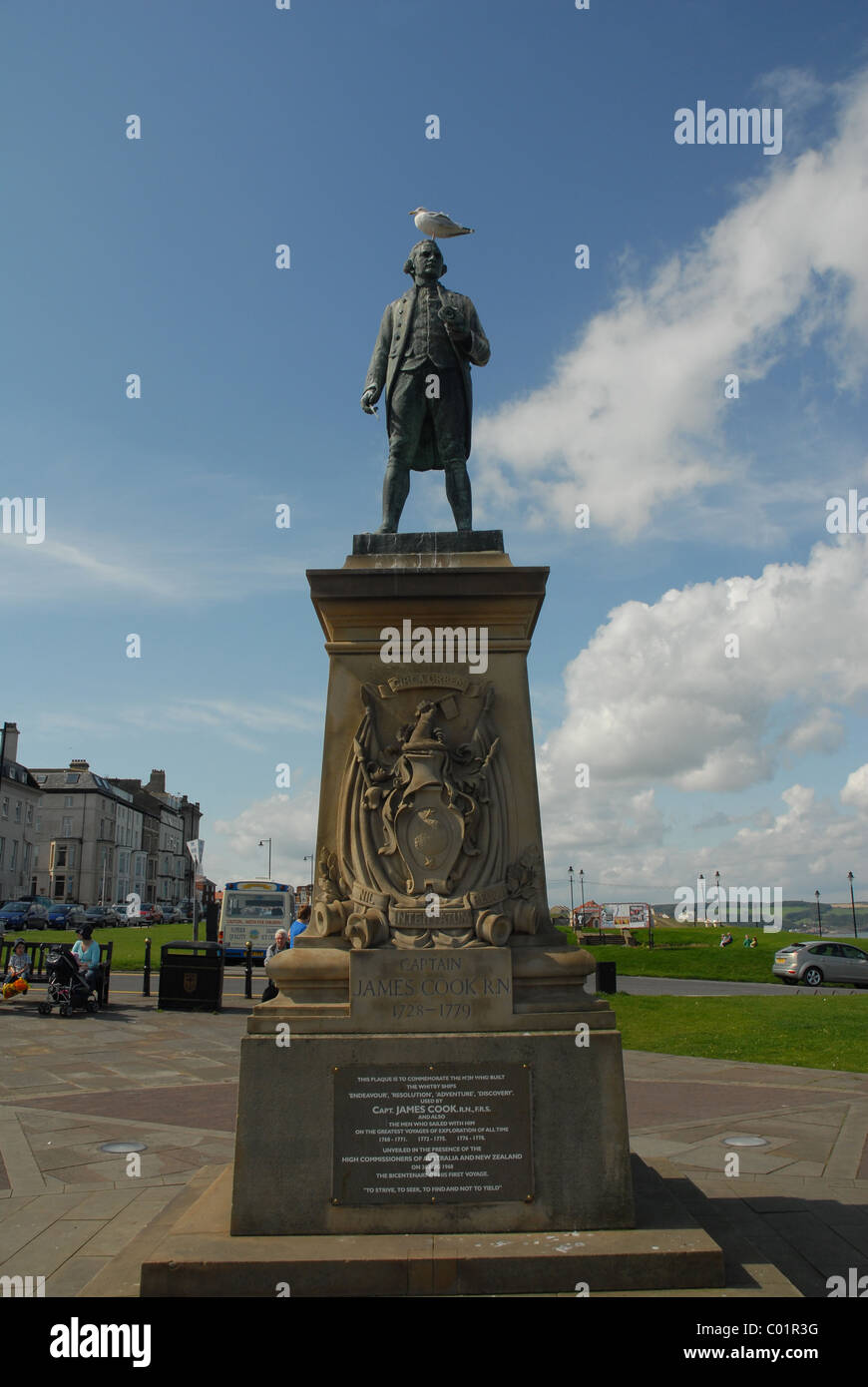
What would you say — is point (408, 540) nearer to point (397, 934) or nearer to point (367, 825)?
point (367, 825)

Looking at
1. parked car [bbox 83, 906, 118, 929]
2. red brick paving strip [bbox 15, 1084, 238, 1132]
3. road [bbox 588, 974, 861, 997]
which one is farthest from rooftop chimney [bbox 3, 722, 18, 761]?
red brick paving strip [bbox 15, 1084, 238, 1132]

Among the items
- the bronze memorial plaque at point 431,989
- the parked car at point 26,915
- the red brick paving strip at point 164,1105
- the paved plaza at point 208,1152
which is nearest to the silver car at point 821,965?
the paved plaza at point 208,1152

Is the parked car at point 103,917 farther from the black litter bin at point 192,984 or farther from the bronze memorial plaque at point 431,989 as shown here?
the bronze memorial plaque at point 431,989

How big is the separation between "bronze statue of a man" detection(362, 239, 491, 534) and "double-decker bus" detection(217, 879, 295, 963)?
83.6 ft

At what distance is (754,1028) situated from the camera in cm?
1588

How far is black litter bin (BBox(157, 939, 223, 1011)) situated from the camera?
18.8 metres

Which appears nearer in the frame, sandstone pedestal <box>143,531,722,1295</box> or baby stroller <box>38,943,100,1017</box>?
sandstone pedestal <box>143,531,722,1295</box>

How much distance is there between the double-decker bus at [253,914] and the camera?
100ft

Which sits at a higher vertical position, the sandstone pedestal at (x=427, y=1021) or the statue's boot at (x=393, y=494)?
the statue's boot at (x=393, y=494)

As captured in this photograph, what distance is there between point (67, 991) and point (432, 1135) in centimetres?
1450

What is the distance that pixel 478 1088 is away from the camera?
16.0ft

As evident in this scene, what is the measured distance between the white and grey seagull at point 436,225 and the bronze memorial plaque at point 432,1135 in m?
5.32

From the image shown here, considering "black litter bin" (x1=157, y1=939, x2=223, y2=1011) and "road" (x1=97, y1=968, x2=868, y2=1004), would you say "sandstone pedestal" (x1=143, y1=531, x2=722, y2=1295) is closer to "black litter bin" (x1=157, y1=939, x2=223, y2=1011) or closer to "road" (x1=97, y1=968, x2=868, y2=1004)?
"black litter bin" (x1=157, y1=939, x2=223, y2=1011)
